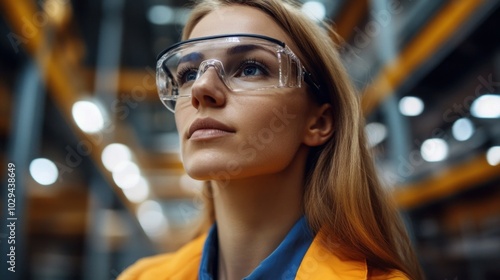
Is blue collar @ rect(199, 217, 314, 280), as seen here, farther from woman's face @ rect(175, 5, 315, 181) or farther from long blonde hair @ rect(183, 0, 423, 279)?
woman's face @ rect(175, 5, 315, 181)

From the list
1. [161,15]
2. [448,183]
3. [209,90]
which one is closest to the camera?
[209,90]

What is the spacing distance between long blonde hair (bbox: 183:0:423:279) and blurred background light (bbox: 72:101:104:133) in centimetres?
179

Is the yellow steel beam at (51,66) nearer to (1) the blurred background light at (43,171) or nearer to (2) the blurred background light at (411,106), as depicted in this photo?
(1) the blurred background light at (43,171)

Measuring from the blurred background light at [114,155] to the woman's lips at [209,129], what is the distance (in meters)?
2.52

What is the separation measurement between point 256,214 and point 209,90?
0.34 m

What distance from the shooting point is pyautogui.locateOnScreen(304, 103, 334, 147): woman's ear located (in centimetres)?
113

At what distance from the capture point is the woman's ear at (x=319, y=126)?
1128 mm

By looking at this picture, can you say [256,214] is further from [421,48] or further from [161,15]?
[161,15]

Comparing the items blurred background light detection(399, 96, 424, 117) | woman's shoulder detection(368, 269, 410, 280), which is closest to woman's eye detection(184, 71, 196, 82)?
woman's shoulder detection(368, 269, 410, 280)

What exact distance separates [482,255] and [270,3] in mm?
1365

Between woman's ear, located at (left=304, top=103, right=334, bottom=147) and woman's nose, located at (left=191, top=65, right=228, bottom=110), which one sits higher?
woman's nose, located at (left=191, top=65, right=228, bottom=110)

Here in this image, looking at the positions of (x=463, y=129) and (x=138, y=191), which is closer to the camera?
(x=463, y=129)

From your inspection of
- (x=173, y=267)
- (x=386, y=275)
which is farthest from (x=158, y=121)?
(x=386, y=275)

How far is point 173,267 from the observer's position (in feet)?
4.08
